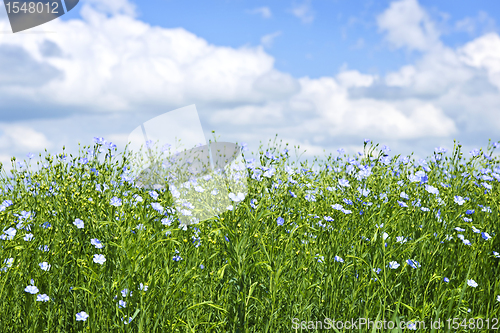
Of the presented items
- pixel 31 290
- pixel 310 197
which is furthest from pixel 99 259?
pixel 310 197

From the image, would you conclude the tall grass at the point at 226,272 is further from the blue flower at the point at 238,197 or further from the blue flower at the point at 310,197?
the blue flower at the point at 310,197

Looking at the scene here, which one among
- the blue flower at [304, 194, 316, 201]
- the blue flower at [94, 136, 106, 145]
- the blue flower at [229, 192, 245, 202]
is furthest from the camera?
the blue flower at [304, 194, 316, 201]

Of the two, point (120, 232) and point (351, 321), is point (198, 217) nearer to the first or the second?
point (120, 232)

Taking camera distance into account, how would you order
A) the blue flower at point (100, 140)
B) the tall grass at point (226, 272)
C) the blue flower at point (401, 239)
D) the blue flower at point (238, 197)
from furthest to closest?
the blue flower at point (100, 140) < the blue flower at point (401, 239) < the blue flower at point (238, 197) < the tall grass at point (226, 272)

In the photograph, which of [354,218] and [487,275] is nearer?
[487,275]

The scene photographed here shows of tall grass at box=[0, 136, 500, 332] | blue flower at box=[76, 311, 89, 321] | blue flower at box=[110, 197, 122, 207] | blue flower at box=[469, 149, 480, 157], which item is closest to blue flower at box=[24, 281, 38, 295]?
tall grass at box=[0, 136, 500, 332]

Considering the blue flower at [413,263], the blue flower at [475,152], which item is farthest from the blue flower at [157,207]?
the blue flower at [475,152]

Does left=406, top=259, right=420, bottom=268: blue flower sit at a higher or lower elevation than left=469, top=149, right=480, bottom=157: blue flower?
lower

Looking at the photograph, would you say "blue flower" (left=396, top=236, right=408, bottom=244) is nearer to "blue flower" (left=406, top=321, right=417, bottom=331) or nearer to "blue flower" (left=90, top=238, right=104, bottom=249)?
"blue flower" (left=406, top=321, right=417, bottom=331)

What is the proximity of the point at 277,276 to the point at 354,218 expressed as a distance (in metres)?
1.43

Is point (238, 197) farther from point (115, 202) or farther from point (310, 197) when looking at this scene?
point (310, 197)

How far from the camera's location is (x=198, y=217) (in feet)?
12.2

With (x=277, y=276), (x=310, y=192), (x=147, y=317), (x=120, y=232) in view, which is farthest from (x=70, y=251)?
(x=310, y=192)

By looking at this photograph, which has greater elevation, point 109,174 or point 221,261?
point 109,174
